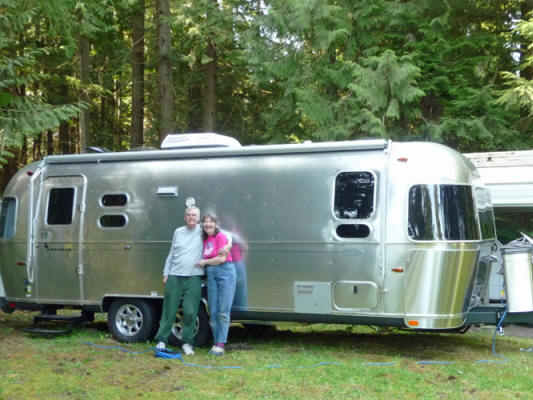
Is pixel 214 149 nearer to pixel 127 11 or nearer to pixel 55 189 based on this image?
pixel 55 189

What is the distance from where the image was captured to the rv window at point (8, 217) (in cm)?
1028

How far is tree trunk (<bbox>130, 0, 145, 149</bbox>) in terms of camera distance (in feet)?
65.8

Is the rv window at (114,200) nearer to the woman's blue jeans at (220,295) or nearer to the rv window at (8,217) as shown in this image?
the rv window at (8,217)

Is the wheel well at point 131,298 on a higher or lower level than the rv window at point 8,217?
lower

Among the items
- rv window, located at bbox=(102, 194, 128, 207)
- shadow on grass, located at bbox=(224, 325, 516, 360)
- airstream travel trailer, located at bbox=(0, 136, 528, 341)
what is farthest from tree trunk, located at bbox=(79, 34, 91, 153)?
shadow on grass, located at bbox=(224, 325, 516, 360)

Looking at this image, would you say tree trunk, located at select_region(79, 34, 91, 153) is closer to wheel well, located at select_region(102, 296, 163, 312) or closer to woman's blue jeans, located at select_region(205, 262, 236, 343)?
wheel well, located at select_region(102, 296, 163, 312)

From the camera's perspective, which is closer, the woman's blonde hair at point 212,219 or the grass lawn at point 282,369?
the grass lawn at point 282,369

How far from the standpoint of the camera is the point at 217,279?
8.52 m

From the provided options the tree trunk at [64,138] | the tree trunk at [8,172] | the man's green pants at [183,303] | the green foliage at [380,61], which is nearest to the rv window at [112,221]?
the man's green pants at [183,303]

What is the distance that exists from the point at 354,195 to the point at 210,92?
1153cm

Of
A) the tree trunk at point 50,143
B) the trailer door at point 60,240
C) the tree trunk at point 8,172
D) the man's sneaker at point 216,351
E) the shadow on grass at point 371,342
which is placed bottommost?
the shadow on grass at point 371,342

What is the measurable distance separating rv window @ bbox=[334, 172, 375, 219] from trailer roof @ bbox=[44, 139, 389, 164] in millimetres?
368

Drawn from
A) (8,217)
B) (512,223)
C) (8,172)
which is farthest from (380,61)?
(8,172)

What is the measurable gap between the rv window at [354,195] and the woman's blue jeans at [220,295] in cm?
158
